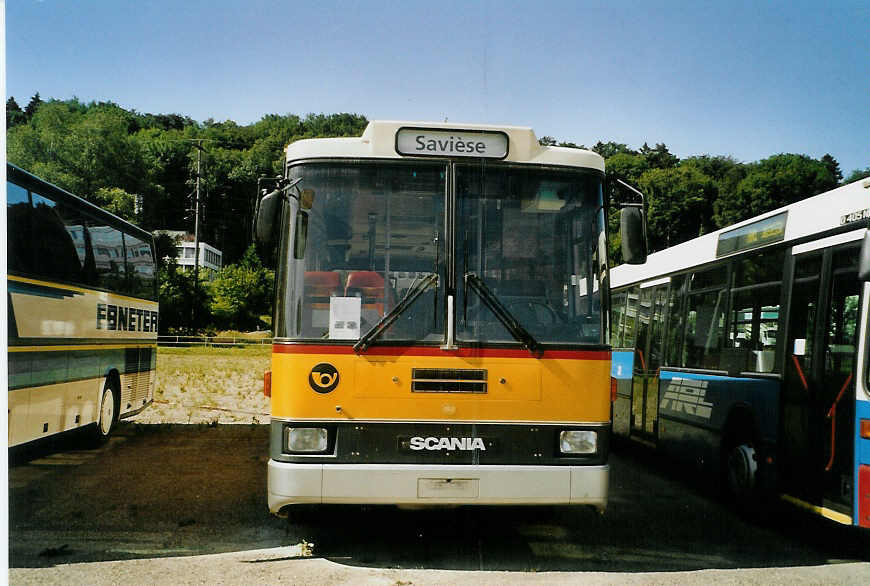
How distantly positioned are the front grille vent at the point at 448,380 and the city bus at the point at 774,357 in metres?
2.73

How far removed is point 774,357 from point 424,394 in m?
3.64

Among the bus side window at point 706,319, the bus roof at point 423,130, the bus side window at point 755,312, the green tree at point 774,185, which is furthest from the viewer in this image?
the green tree at point 774,185

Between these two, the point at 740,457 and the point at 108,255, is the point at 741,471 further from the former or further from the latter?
the point at 108,255

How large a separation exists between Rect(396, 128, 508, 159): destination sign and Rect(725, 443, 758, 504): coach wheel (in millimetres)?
3996

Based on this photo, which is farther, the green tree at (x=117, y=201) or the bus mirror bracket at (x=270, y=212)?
the green tree at (x=117, y=201)

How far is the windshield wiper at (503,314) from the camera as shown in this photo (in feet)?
20.2

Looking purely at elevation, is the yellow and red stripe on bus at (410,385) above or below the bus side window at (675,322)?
below

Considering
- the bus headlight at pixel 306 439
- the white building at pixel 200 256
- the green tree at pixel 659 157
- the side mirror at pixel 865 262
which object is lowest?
the bus headlight at pixel 306 439

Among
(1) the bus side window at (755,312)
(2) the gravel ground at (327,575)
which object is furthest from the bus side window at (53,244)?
(1) the bus side window at (755,312)

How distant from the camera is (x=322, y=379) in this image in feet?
19.9

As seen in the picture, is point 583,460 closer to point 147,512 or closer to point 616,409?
point 147,512

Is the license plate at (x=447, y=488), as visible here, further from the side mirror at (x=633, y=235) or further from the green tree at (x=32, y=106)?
the green tree at (x=32, y=106)

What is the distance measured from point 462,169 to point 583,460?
2.29 metres

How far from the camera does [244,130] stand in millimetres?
12492
